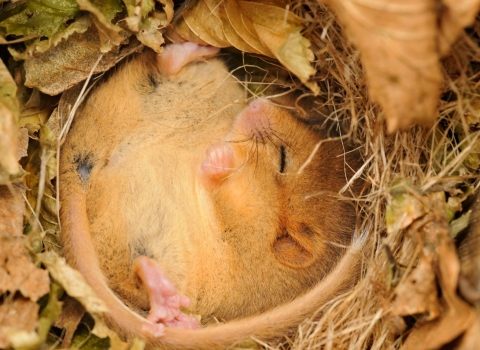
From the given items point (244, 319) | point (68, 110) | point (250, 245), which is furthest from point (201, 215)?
point (68, 110)

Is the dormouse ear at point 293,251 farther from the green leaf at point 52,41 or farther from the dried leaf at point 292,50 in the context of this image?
the green leaf at point 52,41

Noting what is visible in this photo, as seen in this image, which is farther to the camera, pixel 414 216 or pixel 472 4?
pixel 414 216

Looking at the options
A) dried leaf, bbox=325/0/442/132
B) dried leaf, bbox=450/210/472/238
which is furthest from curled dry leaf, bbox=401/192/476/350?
dried leaf, bbox=325/0/442/132

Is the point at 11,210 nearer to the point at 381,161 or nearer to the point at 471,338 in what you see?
the point at 381,161

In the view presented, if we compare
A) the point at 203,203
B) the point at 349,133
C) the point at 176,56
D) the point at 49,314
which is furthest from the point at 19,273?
the point at 349,133

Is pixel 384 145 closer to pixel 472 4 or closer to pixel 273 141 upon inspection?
pixel 273 141

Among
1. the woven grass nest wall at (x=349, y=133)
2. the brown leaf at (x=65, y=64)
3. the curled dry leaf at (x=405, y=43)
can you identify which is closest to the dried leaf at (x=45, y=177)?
the woven grass nest wall at (x=349, y=133)
